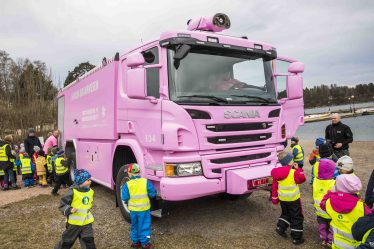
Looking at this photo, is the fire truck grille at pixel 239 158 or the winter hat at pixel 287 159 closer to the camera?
the fire truck grille at pixel 239 158

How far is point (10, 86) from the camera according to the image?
24875mm

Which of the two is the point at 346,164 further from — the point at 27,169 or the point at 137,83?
the point at 27,169

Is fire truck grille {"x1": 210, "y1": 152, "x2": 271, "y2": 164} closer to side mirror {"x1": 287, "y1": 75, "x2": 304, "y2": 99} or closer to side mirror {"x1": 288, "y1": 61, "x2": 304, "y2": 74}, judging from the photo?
side mirror {"x1": 287, "y1": 75, "x2": 304, "y2": 99}

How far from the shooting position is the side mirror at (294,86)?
569cm

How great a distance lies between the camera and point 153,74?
15.5 ft

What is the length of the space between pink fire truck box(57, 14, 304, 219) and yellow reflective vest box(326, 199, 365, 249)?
1.27m

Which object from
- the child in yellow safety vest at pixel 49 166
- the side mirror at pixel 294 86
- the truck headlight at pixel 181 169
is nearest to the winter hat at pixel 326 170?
the side mirror at pixel 294 86

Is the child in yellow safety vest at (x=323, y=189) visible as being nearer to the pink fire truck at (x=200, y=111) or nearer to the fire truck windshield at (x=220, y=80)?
the pink fire truck at (x=200, y=111)

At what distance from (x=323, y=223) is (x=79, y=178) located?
3293mm

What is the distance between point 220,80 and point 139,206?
7.31 ft

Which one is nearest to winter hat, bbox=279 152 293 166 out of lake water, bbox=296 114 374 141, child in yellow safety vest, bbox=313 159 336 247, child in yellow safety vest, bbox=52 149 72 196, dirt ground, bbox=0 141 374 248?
child in yellow safety vest, bbox=313 159 336 247

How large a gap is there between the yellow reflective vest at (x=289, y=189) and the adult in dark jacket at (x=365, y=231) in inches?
50.0

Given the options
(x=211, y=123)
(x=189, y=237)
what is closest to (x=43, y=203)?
(x=189, y=237)

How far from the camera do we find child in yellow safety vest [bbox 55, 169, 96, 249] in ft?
12.6
